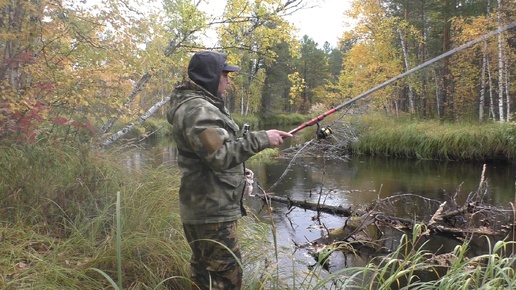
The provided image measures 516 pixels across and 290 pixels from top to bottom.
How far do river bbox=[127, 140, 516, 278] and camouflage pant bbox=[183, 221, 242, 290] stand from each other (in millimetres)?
2754

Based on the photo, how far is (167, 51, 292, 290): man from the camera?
2168mm

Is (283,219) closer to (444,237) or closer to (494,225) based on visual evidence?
(444,237)

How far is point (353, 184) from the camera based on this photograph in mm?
10367

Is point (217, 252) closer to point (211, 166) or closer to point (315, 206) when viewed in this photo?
point (211, 166)

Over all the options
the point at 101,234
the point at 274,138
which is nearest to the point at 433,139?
the point at 101,234

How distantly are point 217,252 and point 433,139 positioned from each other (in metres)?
13.7

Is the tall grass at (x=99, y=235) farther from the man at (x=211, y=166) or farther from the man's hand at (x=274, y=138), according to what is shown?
the man's hand at (x=274, y=138)

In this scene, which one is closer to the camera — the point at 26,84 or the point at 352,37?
the point at 26,84

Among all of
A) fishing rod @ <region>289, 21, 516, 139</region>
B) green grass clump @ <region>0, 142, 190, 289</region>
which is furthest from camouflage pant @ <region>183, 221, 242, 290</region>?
fishing rod @ <region>289, 21, 516, 139</region>

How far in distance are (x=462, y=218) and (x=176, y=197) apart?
468 cm

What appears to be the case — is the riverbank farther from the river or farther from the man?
the man

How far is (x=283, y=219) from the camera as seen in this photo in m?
7.24

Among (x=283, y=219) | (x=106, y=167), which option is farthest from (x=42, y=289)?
(x=283, y=219)

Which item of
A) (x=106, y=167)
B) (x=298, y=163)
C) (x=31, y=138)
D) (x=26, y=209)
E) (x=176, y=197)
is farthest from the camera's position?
(x=298, y=163)
